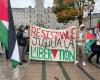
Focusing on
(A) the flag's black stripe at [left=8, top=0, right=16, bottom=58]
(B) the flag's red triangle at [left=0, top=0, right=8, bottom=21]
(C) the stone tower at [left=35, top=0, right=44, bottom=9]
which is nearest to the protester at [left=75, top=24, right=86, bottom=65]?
(A) the flag's black stripe at [left=8, top=0, right=16, bottom=58]

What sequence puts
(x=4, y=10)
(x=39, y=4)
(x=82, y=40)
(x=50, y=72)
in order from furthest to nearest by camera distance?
1. (x=39, y=4)
2. (x=82, y=40)
3. (x=50, y=72)
4. (x=4, y=10)

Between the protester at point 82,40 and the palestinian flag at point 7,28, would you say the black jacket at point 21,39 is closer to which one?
the protester at point 82,40

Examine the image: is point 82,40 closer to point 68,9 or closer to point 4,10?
point 4,10

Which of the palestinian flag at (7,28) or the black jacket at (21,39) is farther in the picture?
the black jacket at (21,39)

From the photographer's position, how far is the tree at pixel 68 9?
62.3 meters

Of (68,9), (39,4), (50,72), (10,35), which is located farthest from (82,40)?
(39,4)

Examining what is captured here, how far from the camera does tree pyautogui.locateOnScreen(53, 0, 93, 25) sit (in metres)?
62.3

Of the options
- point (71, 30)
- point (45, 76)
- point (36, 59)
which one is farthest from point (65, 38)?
point (45, 76)

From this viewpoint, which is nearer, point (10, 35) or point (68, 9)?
point (10, 35)

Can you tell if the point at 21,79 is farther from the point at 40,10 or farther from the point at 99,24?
the point at 40,10

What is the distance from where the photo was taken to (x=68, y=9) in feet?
227

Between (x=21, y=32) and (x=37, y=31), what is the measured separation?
690 mm

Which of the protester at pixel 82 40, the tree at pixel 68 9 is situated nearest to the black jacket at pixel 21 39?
the protester at pixel 82 40

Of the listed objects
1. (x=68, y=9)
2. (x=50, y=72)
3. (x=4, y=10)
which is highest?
(x=4, y=10)
